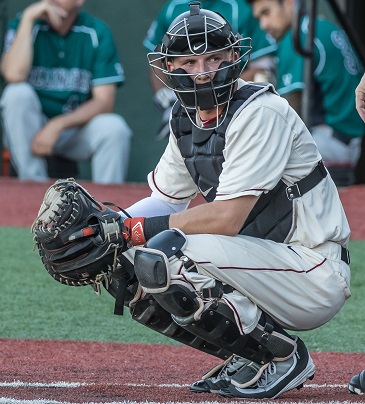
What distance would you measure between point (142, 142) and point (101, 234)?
6.88 m

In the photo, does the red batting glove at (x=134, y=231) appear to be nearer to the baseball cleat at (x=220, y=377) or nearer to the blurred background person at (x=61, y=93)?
the baseball cleat at (x=220, y=377)

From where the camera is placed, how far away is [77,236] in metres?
3.20

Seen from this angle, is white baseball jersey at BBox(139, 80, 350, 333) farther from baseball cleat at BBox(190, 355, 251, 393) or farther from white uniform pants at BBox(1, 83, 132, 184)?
white uniform pants at BBox(1, 83, 132, 184)

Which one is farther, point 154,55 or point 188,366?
point 188,366

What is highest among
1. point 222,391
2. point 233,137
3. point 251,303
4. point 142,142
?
point 233,137

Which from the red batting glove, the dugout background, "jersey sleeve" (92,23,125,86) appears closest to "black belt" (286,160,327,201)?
the red batting glove

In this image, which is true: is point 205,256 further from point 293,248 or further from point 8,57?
point 8,57

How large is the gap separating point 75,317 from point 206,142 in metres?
1.67

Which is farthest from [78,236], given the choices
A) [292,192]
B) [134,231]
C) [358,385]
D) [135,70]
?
[135,70]

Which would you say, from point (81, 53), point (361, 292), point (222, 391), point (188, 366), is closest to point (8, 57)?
point (81, 53)

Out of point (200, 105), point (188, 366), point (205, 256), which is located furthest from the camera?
point (188, 366)

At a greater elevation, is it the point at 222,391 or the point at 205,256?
the point at 205,256

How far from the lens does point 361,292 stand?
17.6 ft

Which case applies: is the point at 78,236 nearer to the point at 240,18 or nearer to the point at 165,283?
the point at 165,283
